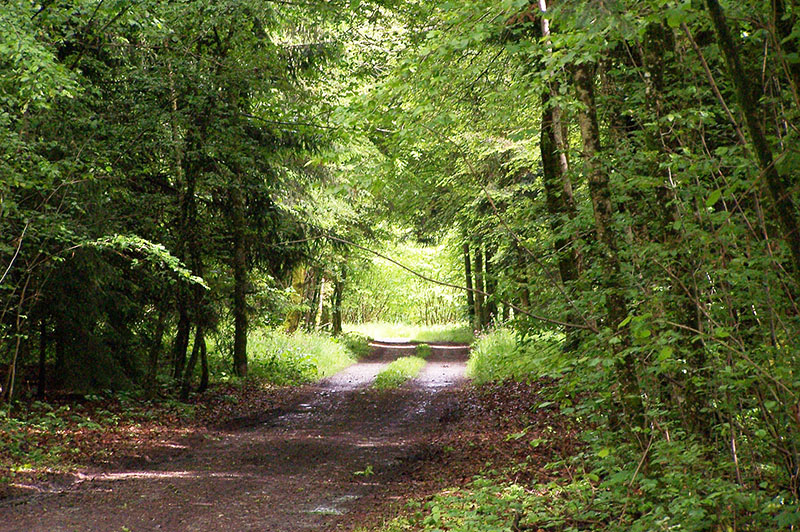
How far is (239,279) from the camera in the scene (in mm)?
14953

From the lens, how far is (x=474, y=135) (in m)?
11.5

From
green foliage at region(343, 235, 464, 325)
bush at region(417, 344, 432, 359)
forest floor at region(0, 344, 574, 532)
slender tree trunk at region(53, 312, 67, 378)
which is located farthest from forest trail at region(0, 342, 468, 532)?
bush at region(417, 344, 432, 359)

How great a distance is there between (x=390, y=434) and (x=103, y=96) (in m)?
7.57

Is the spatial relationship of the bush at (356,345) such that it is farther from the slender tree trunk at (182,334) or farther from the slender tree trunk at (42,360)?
the slender tree trunk at (42,360)

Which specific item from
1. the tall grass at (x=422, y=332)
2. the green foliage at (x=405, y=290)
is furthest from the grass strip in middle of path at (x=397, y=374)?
the tall grass at (x=422, y=332)

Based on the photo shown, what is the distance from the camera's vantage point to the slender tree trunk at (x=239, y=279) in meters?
14.7

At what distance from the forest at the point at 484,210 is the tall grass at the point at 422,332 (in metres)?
17.9

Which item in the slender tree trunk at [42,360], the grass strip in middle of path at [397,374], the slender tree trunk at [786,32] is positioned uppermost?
the slender tree trunk at [786,32]

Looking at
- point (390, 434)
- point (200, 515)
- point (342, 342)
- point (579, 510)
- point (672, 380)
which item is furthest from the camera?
point (342, 342)

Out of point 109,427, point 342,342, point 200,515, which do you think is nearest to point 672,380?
point 200,515

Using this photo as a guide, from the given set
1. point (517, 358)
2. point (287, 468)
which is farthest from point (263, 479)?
point (517, 358)

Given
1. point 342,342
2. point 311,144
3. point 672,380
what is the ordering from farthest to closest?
point 342,342
point 311,144
point 672,380

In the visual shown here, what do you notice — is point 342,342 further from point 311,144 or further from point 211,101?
point 211,101

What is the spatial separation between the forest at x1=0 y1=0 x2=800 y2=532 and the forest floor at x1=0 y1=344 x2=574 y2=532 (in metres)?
0.60
